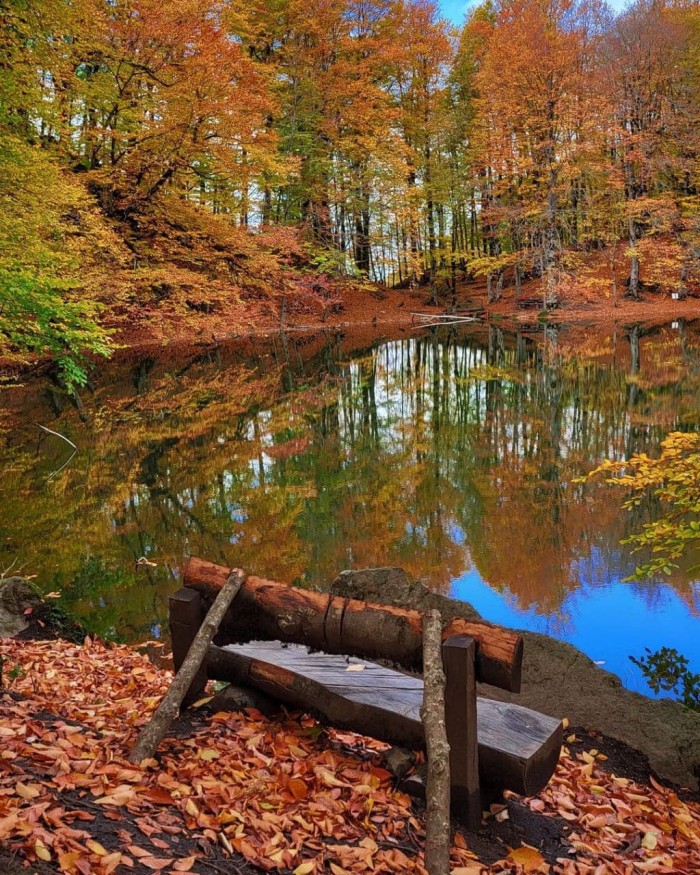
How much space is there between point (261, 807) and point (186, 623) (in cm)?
129

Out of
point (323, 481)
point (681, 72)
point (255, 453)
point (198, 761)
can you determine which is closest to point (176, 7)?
point (255, 453)

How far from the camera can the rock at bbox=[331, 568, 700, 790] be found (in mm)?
4812

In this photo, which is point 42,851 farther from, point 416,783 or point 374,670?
point 374,670

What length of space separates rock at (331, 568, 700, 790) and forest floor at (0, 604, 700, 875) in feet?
0.74

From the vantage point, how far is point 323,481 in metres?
12.1

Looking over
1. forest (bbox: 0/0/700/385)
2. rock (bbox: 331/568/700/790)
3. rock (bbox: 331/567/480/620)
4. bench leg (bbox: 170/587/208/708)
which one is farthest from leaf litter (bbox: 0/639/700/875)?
forest (bbox: 0/0/700/385)

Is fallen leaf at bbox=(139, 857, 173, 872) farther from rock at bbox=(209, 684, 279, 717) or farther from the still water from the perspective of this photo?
the still water

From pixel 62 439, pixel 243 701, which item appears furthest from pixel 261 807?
pixel 62 439

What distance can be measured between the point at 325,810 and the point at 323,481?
8807 millimetres

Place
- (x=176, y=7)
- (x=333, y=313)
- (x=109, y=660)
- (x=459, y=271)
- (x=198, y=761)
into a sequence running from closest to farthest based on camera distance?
1. (x=198, y=761)
2. (x=109, y=660)
3. (x=176, y=7)
4. (x=333, y=313)
5. (x=459, y=271)

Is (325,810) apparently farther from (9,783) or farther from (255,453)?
(255,453)

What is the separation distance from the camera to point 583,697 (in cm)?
552

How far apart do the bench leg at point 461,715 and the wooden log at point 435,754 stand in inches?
2.5

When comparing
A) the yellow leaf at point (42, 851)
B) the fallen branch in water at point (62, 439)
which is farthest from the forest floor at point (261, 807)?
the fallen branch in water at point (62, 439)
